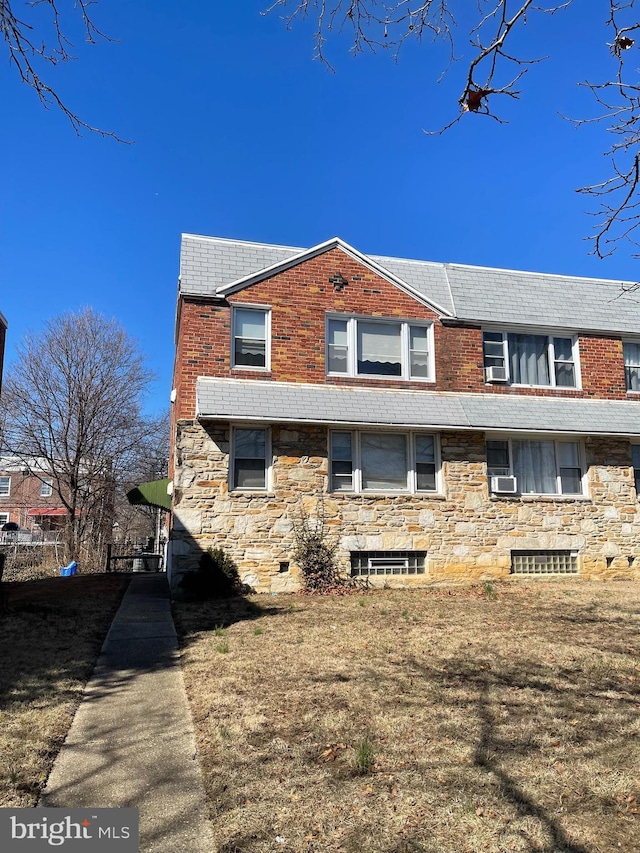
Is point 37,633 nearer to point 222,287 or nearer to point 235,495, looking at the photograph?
point 235,495

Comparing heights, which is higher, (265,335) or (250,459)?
(265,335)

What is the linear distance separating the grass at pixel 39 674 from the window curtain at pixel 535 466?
31.2ft

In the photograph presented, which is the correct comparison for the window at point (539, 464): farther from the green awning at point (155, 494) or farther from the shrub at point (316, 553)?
the green awning at point (155, 494)

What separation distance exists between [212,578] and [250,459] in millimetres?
2594

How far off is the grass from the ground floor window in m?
8.91

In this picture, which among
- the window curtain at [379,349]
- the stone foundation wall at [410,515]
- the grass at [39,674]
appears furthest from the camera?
the window curtain at [379,349]

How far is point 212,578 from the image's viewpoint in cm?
1206

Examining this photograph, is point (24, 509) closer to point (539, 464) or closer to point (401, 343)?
point (401, 343)

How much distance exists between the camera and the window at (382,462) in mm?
13430

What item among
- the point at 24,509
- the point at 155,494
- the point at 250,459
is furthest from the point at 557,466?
the point at 24,509

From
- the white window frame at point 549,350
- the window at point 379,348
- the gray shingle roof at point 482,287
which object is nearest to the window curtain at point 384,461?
the window at point 379,348

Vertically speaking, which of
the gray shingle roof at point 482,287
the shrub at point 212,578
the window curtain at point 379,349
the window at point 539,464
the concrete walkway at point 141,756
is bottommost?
the concrete walkway at point 141,756

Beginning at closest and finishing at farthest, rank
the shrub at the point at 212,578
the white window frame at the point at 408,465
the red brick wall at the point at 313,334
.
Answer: the shrub at the point at 212,578
the red brick wall at the point at 313,334
the white window frame at the point at 408,465

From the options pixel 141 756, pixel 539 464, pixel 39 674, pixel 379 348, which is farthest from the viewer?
pixel 539 464
